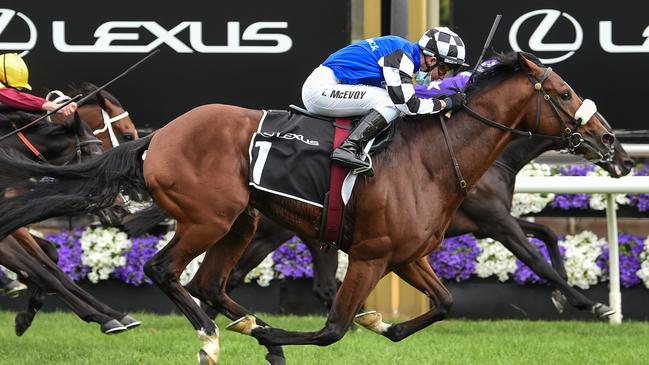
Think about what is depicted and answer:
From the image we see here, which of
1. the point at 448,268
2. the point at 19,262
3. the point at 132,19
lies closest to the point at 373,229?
the point at 19,262

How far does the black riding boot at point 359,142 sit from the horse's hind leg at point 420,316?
31.4 inches

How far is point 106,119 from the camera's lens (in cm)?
853

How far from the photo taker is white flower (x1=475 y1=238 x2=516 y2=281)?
28.7 feet

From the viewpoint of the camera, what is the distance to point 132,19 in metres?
8.88

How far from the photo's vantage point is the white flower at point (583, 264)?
28.6ft

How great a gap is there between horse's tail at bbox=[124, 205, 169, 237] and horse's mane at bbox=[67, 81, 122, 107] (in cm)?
100

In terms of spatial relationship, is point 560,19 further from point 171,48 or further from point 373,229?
point 373,229

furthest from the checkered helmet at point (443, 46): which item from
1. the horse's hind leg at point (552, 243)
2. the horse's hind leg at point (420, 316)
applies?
the horse's hind leg at point (552, 243)

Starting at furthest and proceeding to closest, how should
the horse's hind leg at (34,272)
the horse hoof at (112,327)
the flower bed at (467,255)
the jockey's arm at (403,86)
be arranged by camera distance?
the flower bed at (467,255) < the horse's hind leg at (34,272) < the horse hoof at (112,327) < the jockey's arm at (403,86)

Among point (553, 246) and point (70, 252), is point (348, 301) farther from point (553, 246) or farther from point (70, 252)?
point (70, 252)

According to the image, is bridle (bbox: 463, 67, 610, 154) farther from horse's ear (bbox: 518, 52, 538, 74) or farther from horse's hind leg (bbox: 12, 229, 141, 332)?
horse's hind leg (bbox: 12, 229, 141, 332)

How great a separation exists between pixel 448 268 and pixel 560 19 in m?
1.93

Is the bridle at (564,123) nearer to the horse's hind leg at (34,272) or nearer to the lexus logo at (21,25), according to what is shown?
the horse's hind leg at (34,272)

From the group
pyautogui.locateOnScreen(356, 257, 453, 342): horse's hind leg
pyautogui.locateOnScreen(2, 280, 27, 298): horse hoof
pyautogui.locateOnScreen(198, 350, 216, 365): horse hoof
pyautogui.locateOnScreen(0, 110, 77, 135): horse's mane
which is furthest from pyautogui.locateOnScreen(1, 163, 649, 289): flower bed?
pyautogui.locateOnScreen(198, 350, 216, 365): horse hoof
